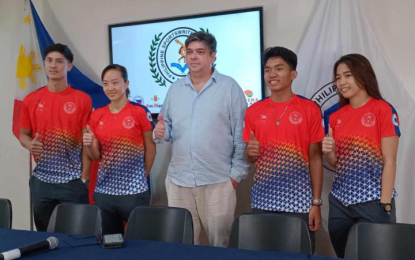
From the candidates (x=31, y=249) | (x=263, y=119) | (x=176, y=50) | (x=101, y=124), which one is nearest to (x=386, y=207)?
(x=263, y=119)

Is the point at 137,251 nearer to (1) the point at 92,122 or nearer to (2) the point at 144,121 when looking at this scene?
(2) the point at 144,121

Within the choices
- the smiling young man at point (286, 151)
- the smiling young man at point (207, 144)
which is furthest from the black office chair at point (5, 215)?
the smiling young man at point (286, 151)

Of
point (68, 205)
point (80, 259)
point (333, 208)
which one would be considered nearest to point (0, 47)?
point (68, 205)

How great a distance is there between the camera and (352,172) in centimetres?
215

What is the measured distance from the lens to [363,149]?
213 cm

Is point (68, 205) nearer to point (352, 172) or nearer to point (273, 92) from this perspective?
A: point (273, 92)

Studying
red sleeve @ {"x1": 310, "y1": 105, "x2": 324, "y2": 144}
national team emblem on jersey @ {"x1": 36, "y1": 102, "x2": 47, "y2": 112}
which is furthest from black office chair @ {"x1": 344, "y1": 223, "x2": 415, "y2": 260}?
national team emblem on jersey @ {"x1": 36, "y1": 102, "x2": 47, "y2": 112}

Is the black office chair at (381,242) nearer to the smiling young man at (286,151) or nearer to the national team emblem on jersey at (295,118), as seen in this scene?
the smiling young man at (286,151)

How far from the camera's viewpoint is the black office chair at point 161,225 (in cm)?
195

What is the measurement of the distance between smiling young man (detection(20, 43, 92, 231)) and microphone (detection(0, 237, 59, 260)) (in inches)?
47.4

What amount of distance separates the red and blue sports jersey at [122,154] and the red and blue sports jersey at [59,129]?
11.3 inches

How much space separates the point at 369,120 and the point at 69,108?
6.80 feet

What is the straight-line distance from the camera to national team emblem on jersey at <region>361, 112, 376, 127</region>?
2137 millimetres

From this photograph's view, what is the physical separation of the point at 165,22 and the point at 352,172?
2067mm
